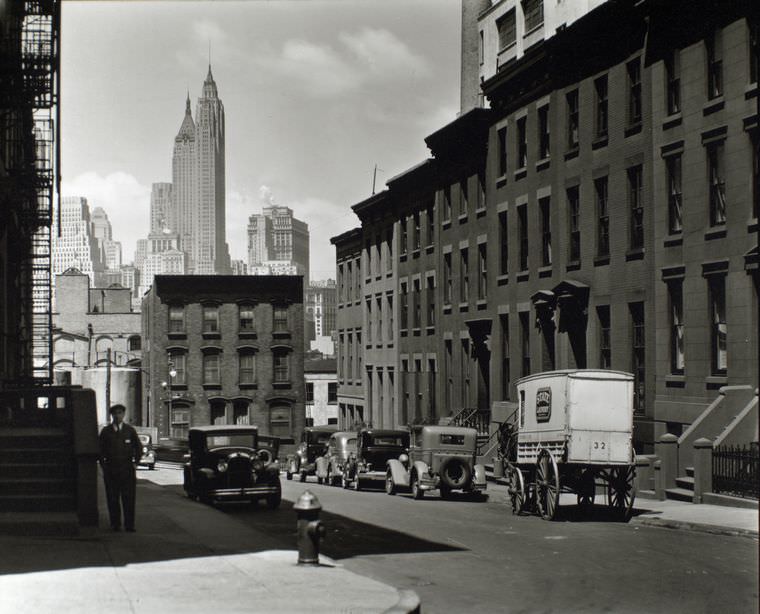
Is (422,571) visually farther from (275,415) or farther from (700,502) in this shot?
(275,415)

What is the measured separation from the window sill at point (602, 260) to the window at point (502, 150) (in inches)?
333

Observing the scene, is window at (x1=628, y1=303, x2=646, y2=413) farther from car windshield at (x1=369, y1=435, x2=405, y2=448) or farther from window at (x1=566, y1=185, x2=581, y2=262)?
car windshield at (x1=369, y1=435, x2=405, y2=448)

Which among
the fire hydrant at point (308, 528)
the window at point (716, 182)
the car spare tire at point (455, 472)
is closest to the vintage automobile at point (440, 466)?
the car spare tire at point (455, 472)

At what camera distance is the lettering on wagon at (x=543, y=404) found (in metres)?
23.0

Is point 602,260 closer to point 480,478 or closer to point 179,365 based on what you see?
point 480,478

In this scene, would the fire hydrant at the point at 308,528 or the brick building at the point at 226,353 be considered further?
the brick building at the point at 226,353

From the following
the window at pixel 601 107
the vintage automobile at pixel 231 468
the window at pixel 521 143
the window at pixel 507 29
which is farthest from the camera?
the window at pixel 507 29

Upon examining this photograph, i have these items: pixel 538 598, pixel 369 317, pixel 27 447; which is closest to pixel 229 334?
pixel 369 317

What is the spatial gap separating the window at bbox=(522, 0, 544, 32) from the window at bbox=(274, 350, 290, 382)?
3773cm

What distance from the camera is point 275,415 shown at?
78.9 meters

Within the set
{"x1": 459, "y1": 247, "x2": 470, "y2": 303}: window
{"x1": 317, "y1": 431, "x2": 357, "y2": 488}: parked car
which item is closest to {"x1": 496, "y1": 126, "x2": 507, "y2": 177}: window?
{"x1": 459, "y1": 247, "x2": 470, "y2": 303}: window

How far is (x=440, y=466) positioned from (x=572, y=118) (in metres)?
12.6

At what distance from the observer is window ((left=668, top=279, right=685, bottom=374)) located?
29312mm

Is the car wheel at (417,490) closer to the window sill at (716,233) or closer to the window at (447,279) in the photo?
the window sill at (716,233)
